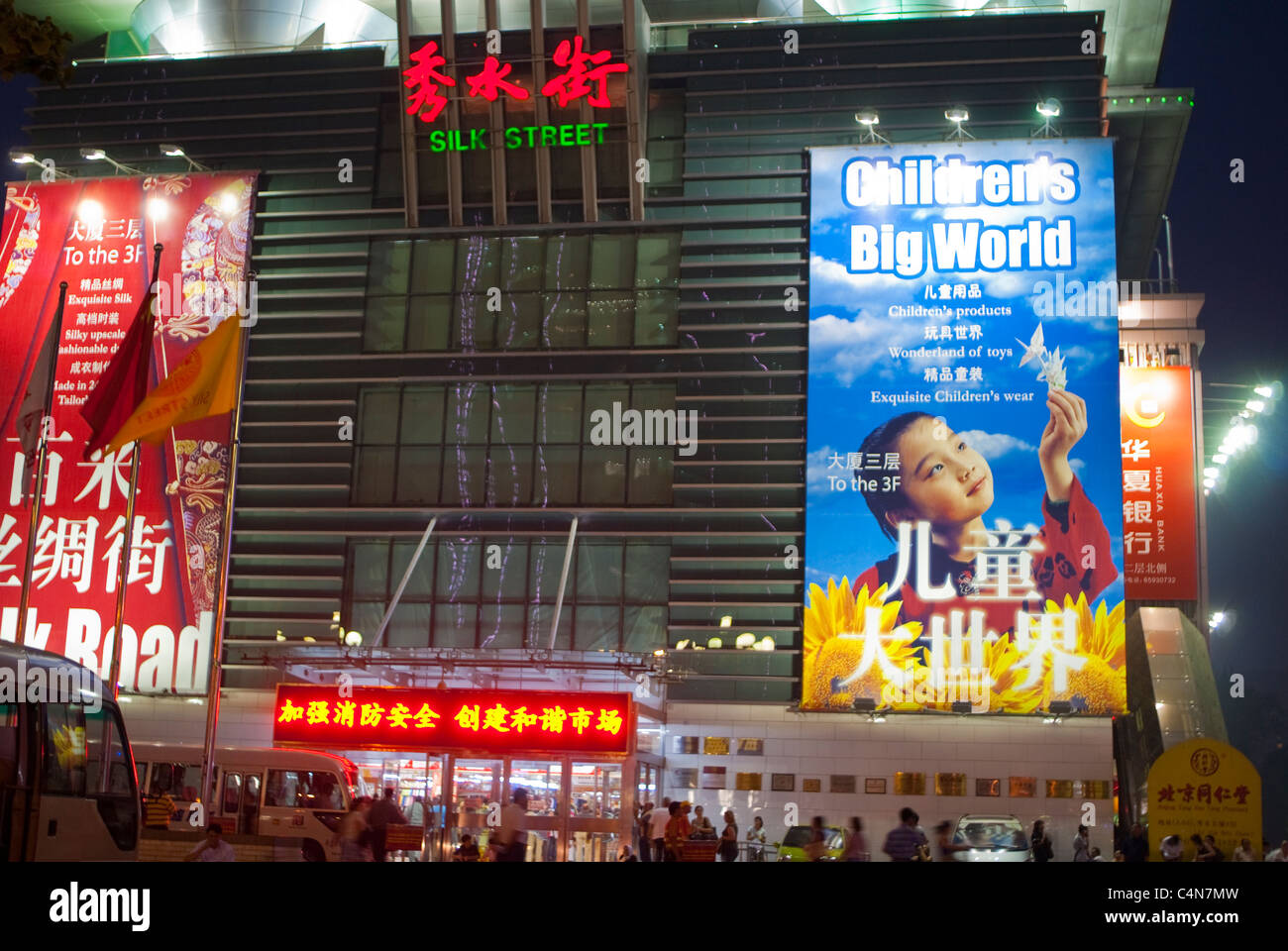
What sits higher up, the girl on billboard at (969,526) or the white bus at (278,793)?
the girl on billboard at (969,526)

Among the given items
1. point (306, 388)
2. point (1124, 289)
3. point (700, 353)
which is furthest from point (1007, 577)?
point (306, 388)

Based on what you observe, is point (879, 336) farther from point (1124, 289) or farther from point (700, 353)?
point (1124, 289)

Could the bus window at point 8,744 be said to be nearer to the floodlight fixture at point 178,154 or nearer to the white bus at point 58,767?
the white bus at point 58,767

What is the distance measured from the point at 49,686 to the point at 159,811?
40.0 ft

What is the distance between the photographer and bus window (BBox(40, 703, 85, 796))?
46.1 ft

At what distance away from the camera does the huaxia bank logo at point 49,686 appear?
43.9ft

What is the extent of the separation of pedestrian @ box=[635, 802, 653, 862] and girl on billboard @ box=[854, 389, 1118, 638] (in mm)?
6991

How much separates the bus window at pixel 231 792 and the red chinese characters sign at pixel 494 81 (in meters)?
16.2

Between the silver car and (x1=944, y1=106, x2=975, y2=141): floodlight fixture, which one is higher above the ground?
(x1=944, y1=106, x2=975, y2=141): floodlight fixture

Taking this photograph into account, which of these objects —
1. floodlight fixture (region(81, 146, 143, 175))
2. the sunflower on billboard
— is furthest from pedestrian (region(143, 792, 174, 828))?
floodlight fixture (region(81, 146, 143, 175))

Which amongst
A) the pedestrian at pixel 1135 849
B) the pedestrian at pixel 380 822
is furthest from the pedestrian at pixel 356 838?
the pedestrian at pixel 1135 849

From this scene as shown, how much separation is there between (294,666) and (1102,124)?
2111cm

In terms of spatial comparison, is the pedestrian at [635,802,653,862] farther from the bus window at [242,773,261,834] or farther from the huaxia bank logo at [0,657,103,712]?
the huaxia bank logo at [0,657,103,712]

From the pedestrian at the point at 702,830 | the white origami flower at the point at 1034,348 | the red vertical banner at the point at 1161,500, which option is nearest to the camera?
the pedestrian at the point at 702,830
